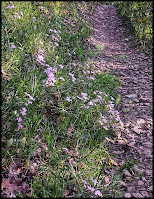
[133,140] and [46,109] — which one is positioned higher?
[46,109]

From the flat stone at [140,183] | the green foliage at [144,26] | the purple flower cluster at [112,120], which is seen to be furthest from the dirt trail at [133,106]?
the green foliage at [144,26]

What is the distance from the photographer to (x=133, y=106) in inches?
117

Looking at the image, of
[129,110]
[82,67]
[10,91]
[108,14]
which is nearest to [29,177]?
[10,91]

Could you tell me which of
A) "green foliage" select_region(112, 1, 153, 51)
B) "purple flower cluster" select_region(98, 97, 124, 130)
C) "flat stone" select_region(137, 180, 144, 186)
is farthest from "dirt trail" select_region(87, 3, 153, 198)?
"green foliage" select_region(112, 1, 153, 51)

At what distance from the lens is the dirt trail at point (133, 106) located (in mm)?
1804

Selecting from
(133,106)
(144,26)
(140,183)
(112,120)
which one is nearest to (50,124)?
(112,120)

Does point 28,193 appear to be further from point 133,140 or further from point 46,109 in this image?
point 133,140

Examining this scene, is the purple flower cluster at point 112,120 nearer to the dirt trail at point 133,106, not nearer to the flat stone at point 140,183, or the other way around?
the dirt trail at point 133,106

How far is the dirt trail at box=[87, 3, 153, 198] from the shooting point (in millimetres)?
1804

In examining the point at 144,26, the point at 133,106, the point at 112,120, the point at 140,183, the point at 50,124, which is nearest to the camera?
the point at 140,183

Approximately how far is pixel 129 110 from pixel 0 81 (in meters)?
1.95

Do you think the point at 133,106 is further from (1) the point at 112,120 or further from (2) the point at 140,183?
(2) the point at 140,183

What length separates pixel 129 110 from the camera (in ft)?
9.42

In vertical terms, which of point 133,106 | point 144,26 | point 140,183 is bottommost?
point 140,183
